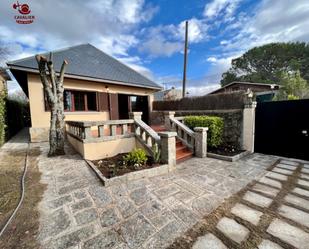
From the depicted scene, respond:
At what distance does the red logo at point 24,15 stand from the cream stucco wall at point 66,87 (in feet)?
7.88

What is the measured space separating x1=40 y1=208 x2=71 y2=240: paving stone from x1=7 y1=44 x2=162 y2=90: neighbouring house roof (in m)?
6.58

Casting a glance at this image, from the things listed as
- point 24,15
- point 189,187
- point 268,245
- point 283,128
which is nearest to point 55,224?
point 189,187

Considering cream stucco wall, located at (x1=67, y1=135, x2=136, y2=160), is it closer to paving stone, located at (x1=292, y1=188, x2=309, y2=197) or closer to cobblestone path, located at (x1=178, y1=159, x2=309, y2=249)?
cobblestone path, located at (x1=178, y1=159, x2=309, y2=249)

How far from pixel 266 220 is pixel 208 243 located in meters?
1.03

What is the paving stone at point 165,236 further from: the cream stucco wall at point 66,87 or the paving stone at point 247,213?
the cream stucco wall at point 66,87

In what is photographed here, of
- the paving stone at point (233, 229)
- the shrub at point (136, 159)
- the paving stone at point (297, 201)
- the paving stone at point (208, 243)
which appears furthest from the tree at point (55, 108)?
the paving stone at point (297, 201)

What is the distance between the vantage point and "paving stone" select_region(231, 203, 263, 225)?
6.79ft

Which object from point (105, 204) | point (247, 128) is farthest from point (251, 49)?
point (105, 204)

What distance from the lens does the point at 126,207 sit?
2328mm

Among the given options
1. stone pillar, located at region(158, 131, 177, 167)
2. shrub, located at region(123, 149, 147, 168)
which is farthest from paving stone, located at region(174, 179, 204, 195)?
shrub, located at region(123, 149, 147, 168)

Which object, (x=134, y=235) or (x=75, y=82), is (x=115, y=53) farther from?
(x=134, y=235)

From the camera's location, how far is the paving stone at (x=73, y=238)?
1623 mm

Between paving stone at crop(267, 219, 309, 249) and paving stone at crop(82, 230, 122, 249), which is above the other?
paving stone at crop(82, 230, 122, 249)

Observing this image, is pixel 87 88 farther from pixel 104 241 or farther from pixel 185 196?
pixel 104 241
